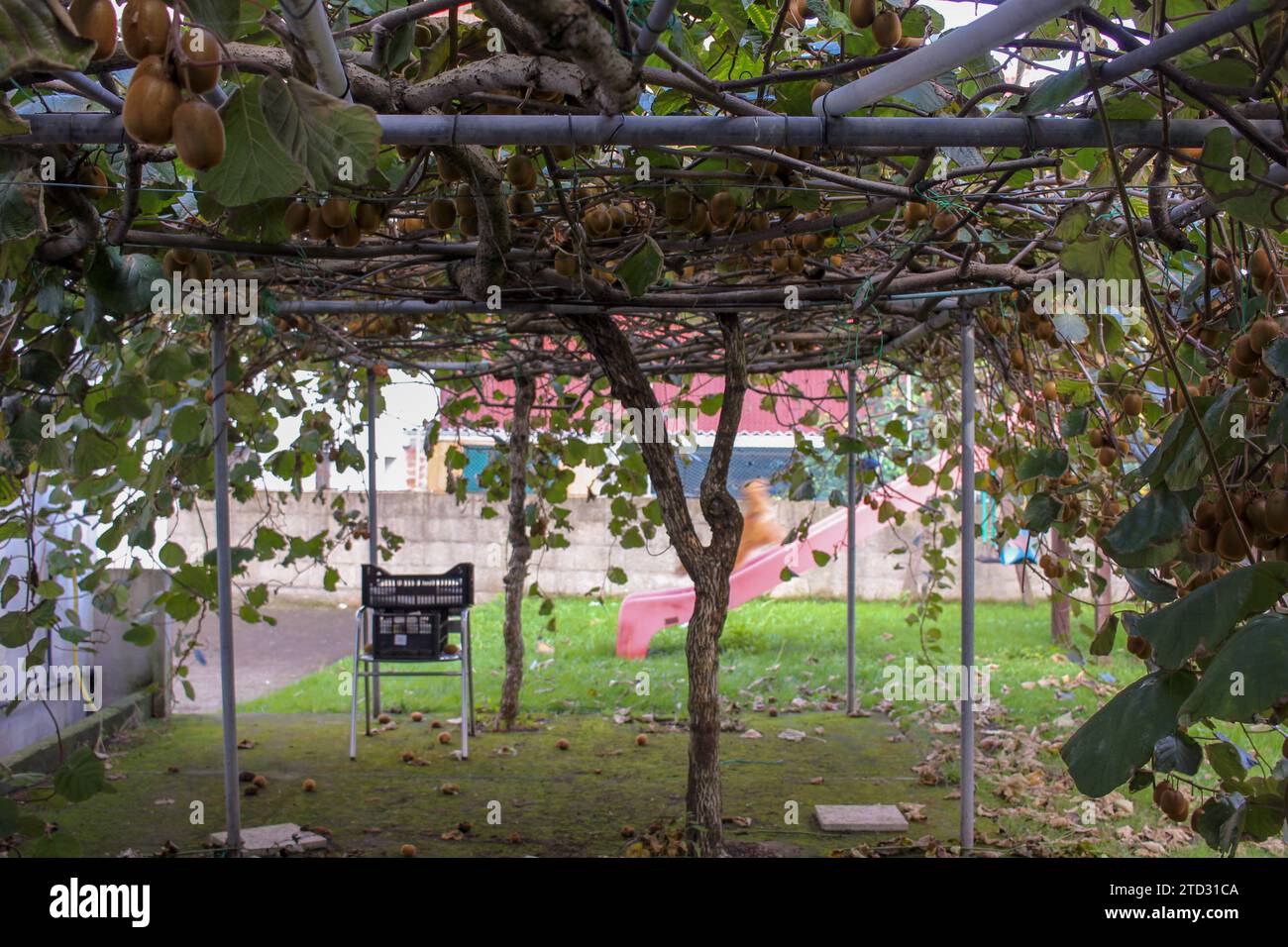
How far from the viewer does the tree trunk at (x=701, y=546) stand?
10.6ft

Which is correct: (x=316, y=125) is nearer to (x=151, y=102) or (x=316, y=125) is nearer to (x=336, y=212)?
(x=151, y=102)

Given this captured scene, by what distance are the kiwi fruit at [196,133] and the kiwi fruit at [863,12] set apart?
40.2 inches

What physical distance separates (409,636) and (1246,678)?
15.3ft

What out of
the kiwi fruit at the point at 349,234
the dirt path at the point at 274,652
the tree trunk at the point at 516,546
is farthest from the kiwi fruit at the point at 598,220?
the dirt path at the point at 274,652

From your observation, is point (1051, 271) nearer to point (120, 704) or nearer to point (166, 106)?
point (166, 106)

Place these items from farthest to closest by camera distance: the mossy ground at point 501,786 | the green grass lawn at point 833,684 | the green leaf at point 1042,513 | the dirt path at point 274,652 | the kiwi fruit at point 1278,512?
the dirt path at point 274,652 < the green grass lawn at point 833,684 < the mossy ground at point 501,786 < the green leaf at point 1042,513 < the kiwi fruit at point 1278,512

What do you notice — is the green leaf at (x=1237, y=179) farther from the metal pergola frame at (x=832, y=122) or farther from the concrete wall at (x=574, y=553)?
the concrete wall at (x=574, y=553)

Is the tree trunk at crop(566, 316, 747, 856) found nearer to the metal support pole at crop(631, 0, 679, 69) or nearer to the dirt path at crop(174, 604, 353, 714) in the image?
the metal support pole at crop(631, 0, 679, 69)

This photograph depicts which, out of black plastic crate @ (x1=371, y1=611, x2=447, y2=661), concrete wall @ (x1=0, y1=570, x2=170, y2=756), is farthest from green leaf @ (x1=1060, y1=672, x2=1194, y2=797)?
concrete wall @ (x1=0, y1=570, x2=170, y2=756)

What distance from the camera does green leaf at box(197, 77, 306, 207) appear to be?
3.85 feet

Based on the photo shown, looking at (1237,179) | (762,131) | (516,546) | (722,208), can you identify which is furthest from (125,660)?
(1237,179)
